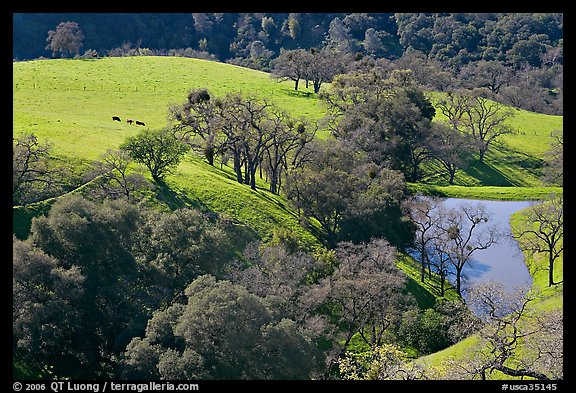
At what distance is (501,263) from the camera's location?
198ft

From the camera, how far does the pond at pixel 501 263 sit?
55906mm

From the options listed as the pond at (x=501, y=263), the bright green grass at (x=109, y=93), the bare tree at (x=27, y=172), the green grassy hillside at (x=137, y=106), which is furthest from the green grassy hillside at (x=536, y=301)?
the bright green grass at (x=109, y=93)

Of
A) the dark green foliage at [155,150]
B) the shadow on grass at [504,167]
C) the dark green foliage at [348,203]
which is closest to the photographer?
the dark green foliage at [155,150]

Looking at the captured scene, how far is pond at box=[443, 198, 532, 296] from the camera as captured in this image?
55.9 m

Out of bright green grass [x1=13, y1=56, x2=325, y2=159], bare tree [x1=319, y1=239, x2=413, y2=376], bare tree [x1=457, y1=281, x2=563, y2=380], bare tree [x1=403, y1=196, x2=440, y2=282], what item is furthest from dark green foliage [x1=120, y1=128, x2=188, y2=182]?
bare tree [x1=457, y1=281, x2=563, y2=380]

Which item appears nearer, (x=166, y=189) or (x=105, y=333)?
(x=105, y=333)

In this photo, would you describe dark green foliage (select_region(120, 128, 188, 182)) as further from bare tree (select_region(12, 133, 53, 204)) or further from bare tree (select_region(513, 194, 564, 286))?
bare tree (select_region(513, 194, 564, 286))

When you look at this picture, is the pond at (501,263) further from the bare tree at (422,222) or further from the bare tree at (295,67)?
the bare tree at (295,67)

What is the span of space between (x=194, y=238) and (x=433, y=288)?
25324 mm

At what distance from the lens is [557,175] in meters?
85.2
